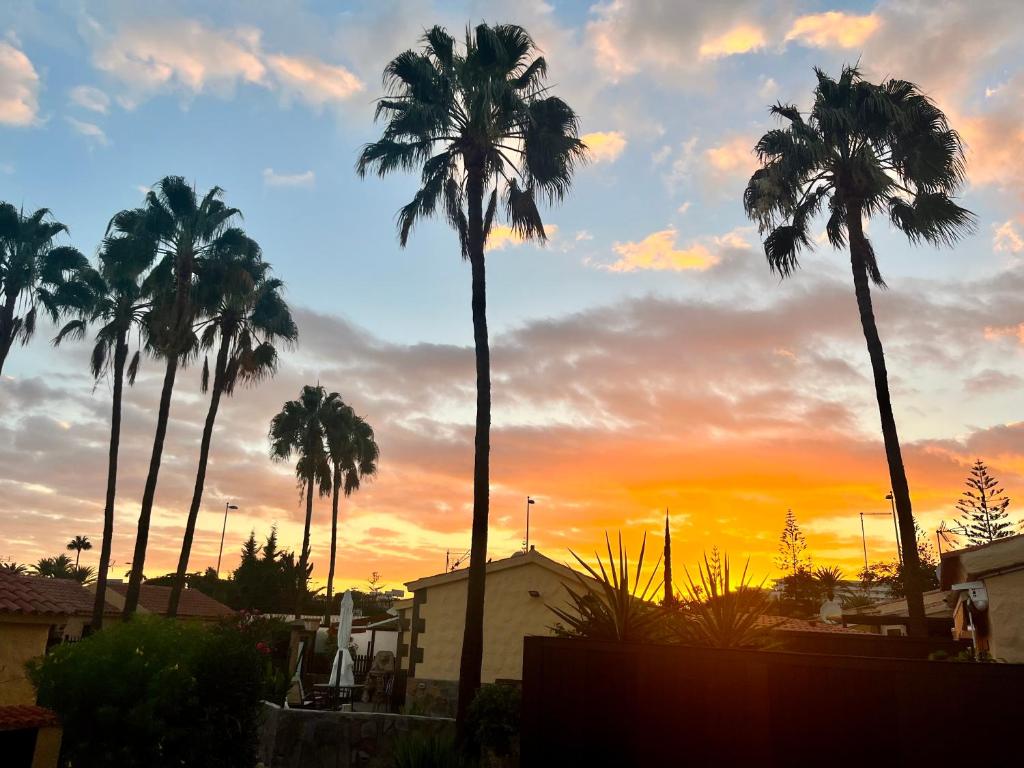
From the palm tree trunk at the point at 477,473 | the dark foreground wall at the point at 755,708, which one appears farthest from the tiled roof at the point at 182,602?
the dark foreground wall at the point at 755,708

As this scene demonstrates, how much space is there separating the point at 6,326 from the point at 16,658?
59.0ft

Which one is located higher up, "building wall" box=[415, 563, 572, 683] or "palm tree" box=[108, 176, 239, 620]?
"palm tree" box=[108, 176, 239, 620]

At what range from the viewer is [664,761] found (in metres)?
7.87

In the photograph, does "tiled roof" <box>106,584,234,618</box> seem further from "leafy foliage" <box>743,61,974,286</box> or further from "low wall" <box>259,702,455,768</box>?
"leafy foliage" <box>743,61,974,286</box>

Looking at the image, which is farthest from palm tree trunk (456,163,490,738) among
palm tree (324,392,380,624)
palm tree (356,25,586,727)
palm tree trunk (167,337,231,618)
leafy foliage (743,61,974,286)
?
palm tree (324,392,380,624)

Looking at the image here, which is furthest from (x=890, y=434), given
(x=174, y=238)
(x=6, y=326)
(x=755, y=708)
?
(x=6, y=326)

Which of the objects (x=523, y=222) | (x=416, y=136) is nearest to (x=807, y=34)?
(x=523, y=222)

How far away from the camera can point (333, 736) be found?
15.4m

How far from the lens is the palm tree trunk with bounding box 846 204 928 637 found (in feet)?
55.9

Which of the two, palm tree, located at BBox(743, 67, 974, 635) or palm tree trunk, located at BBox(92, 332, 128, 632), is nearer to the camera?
palm tree, located at BBox(743, 67, 974, 635)

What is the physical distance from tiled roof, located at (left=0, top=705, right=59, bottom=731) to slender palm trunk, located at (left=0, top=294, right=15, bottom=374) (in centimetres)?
2423

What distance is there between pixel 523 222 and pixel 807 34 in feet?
28.5

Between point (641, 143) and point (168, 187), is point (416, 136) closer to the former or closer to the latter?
point (641, 143)

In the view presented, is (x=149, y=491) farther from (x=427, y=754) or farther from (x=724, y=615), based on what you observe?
(x=724, y=615)
